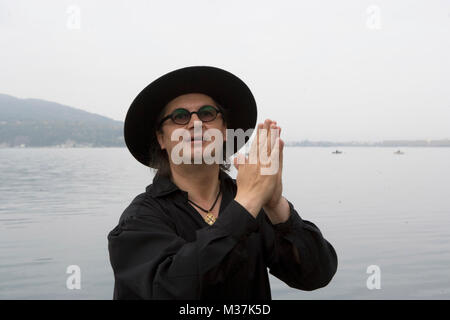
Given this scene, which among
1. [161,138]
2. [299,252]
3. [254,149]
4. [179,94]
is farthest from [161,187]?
[299,252]

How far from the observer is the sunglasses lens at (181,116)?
98.3 inches

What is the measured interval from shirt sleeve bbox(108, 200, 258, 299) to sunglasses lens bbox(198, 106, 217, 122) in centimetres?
64

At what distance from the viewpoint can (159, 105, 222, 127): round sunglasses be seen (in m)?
2.50

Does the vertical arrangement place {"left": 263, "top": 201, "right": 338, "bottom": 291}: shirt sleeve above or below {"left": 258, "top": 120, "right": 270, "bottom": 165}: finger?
below

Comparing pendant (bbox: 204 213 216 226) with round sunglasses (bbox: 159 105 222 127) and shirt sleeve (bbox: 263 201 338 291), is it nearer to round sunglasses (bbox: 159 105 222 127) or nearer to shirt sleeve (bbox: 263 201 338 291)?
shirt sleeve (bbox: 263 201 338 291)

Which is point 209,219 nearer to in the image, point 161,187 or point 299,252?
point 161,187

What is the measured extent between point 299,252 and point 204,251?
22.8 inches

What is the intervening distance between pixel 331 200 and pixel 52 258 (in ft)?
51.8

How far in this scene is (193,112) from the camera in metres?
2.50

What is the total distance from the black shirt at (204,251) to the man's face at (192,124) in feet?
0.71

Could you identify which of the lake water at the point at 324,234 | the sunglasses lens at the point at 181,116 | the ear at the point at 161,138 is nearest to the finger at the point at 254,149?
the sunglasses lens at the point at 181,116

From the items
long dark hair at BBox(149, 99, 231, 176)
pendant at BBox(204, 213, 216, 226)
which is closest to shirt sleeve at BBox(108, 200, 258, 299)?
pendant at BBox(204, 213, 216, 226)
